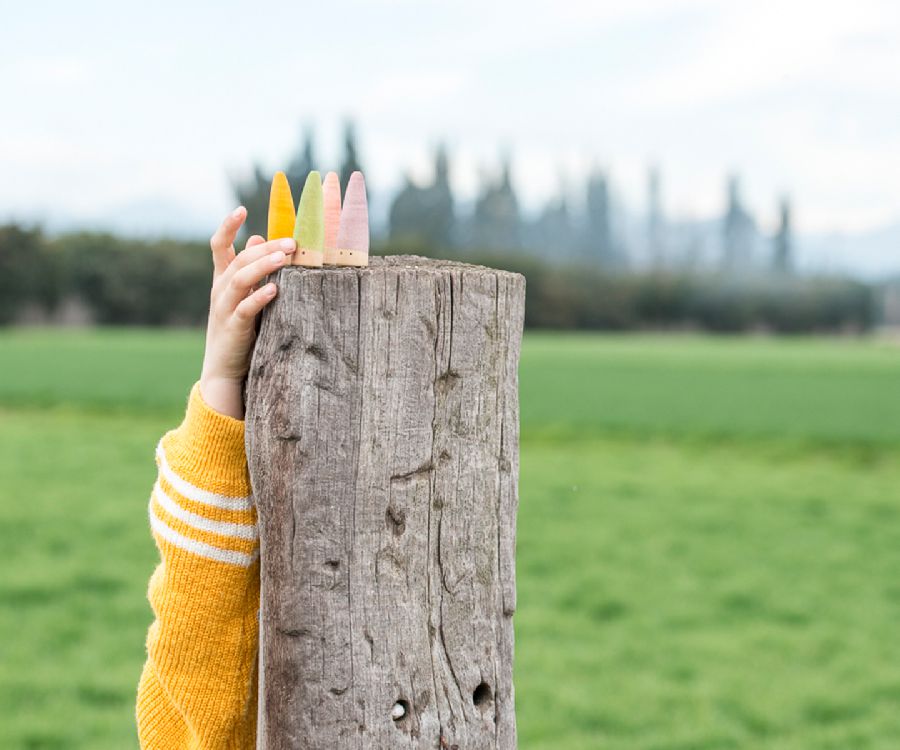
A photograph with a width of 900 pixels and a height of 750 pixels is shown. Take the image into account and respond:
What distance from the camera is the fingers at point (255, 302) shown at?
191 centimetres

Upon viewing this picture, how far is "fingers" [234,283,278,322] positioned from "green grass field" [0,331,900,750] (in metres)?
4.54

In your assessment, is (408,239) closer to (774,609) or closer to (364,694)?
(774,609)

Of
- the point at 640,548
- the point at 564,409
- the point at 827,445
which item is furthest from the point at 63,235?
the point at 640,548

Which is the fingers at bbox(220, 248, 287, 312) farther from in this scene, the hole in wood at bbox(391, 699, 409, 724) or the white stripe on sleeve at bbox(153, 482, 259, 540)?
the hole in wood at bbox(391, 699, 409, 724)

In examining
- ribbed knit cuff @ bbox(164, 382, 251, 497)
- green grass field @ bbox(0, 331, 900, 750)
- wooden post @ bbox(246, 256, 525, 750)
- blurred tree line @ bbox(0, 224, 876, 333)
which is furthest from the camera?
blurred tree line @ bbox(0, 224, 876, 333)

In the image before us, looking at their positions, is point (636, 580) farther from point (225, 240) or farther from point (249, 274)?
point (249, 274)

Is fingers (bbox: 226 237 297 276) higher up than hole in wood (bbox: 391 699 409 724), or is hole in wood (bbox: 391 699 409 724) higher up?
fingers (bbox: 226 237 297 276)

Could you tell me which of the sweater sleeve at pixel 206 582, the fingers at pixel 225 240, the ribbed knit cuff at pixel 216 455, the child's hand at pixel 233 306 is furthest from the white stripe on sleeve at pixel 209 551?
the fingers at pixel 225 240

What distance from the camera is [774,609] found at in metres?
8.59

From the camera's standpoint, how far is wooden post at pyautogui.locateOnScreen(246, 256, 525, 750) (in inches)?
73.4

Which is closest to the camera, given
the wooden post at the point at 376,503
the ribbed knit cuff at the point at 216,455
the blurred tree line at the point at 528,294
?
the wooden post at the point at 376,503

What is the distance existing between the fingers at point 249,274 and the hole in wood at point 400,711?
2.64 ft

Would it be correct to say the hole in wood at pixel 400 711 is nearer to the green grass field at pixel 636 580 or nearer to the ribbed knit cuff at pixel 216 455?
the ribbed knit cuff at pixel 216 455

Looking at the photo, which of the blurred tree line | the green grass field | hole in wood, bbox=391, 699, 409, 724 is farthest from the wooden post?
the blurred tree line
